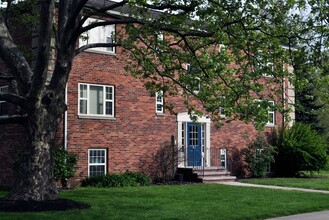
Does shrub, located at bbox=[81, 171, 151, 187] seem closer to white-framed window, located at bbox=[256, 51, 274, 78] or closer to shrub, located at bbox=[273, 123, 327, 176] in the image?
white-framed window, located at bbox=[256, 51, 274, 78]

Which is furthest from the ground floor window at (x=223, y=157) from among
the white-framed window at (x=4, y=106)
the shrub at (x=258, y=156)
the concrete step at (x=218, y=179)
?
the white-framed window at (x=4, y=106)

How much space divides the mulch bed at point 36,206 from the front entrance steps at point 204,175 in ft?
32.3

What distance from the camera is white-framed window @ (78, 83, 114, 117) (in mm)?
21641

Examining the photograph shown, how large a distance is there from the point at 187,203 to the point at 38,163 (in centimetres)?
437

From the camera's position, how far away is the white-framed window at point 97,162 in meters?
21.8

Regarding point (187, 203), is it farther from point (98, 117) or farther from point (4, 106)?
point (4, 106)

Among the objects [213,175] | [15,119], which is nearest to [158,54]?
[15,119]

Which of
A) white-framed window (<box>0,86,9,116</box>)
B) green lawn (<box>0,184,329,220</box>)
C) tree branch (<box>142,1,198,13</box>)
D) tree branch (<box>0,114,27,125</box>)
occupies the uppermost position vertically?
tree branch (<box>142,1,198,13</box>)

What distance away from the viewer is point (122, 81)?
22875 millimetres

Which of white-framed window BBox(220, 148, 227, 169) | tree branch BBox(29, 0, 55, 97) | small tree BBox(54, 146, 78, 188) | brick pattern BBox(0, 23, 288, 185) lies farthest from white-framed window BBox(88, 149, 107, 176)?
tree branch BBox(29, 0, 55, 97)

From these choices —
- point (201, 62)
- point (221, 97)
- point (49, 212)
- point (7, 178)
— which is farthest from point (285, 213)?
point (7, 178)

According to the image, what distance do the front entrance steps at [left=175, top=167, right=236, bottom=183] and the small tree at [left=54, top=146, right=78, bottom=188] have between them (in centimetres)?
519

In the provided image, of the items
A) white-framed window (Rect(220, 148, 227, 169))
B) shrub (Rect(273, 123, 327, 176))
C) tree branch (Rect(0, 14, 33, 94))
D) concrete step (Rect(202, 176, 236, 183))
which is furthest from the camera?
shrub (Rect(273, 123, 327, 176))

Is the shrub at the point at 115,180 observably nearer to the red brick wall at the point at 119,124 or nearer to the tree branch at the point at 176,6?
the red brick wall at the point at 119,124
